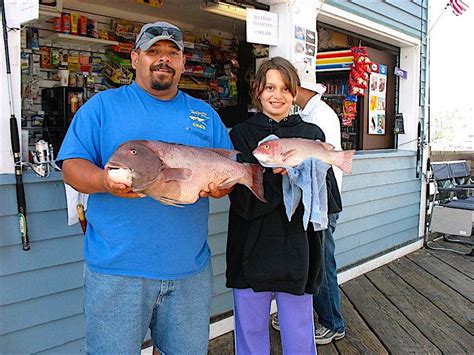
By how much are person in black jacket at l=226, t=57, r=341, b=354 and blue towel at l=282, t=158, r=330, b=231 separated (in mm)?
46

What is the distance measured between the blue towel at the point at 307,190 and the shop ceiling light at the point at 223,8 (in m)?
2.85

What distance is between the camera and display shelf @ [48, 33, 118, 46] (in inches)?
173

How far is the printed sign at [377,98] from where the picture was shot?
5.43m

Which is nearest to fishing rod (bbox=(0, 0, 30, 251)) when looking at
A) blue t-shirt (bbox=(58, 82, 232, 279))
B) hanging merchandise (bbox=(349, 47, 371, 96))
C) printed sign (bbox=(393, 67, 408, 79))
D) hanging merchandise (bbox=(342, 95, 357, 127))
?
blue t-shirt (bbox=(58, 82, 232, 279))

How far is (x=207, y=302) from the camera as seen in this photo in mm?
1855

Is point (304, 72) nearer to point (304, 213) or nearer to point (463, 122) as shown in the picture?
point (304, 213)

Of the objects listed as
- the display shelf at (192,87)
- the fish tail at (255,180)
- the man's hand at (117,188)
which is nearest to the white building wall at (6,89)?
the man's hand at (117,188)

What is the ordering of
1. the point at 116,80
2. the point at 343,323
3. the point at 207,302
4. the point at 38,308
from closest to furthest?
the point at 207,302
the point at 38,308
the point at 343,323
the point at 116,80

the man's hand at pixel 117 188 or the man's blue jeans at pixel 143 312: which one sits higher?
the man's hand at pixel 117 188

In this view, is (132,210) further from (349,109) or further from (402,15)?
(402,15)

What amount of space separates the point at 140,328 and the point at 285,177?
82 centimetres

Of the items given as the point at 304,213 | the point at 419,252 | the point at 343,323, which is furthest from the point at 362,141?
the point at 304,213

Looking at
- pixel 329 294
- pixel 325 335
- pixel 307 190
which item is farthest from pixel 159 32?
pixel 325 335

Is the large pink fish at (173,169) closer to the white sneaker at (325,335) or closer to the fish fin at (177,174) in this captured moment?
the fish fin at (177,174)
